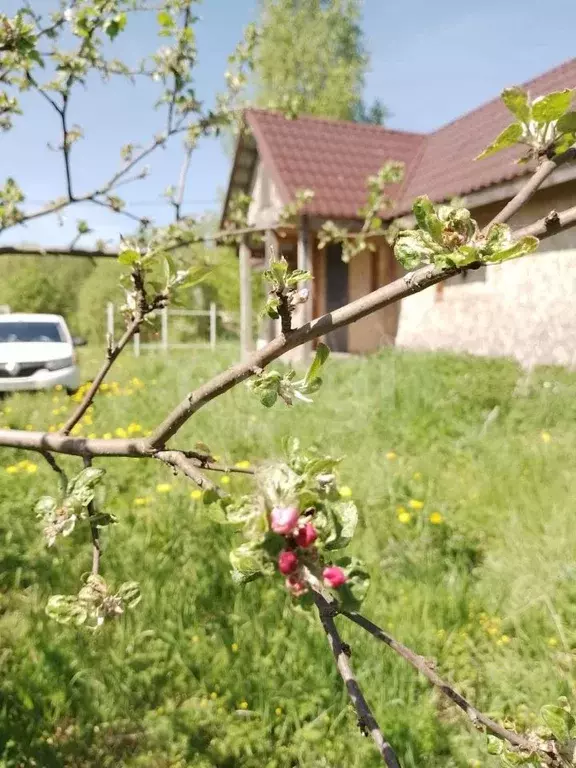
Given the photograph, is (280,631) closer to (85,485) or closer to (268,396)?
(85,485)

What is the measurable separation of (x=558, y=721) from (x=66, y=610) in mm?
739

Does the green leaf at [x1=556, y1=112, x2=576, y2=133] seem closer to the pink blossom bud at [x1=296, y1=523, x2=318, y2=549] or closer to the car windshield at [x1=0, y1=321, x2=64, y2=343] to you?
the pink blossom bud at [x1=296, y1=523, x2=318, y2=549]

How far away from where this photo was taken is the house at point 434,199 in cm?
777

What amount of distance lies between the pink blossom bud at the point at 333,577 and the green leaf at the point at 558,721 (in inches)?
18.1

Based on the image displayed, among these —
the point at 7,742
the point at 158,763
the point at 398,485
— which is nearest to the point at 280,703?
the point at 158,763

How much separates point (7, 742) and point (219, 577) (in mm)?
1175

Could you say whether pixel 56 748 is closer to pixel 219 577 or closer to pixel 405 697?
pixel 219 577

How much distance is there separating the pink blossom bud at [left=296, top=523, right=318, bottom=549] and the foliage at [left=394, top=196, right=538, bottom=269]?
0.99ft

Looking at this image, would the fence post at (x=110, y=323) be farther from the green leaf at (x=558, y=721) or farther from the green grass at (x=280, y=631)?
the green grass at (x=280, y=631)

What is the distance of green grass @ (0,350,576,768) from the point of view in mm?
2467

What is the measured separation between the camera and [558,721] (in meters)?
0.82

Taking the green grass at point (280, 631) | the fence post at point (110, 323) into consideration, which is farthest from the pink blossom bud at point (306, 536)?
the green grass at point (280, 631)

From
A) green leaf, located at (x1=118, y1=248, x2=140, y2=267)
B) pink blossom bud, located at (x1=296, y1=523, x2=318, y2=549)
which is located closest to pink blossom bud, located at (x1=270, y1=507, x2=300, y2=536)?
pink blossom bud, located at (x1=296, y1=523, x2=318, y2=549)

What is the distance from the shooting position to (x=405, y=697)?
2.62m
